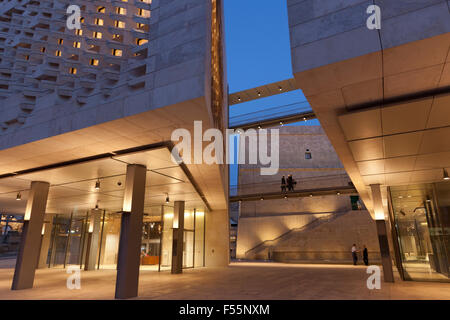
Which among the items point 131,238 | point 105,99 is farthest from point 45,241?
point 105,99

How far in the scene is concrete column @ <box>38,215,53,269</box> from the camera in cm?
2308

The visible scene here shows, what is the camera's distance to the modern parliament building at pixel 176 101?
575 cm

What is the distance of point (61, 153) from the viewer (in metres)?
9.68

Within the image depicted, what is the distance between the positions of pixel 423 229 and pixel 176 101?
516 inches

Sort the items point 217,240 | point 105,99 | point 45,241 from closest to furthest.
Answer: point 105,99, point 217,240, point 45,241

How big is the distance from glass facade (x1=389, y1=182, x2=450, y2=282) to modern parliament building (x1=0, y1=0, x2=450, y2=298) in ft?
0.17

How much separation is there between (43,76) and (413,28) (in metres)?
9.82

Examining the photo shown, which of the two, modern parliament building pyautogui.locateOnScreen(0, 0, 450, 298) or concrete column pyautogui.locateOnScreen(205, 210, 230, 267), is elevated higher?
→ modern parliament building pyautogui.locateOnScreen(0, 0, 450, 298)

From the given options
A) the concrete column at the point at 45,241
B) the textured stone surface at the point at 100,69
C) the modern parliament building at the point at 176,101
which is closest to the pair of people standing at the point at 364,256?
the modern parliament building at the point at 176,101

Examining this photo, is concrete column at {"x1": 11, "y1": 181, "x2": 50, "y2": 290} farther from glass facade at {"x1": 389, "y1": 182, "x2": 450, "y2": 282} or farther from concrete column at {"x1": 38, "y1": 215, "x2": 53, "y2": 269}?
glass facade at {"x1": 389, "y1": 182, "x2": 450, "y2": 282}

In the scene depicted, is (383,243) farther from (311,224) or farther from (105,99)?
(311,224)

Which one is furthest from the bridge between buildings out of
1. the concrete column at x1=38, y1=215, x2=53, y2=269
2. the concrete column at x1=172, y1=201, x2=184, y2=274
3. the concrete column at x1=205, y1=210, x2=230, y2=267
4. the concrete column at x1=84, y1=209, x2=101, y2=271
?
the concrete column at x1=38, y1=215, x2=53, y2=269

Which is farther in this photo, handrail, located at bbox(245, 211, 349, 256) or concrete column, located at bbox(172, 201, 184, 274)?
handrail, located at bbox(245, 211, 349, 256)

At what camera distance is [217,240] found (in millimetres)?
23344
